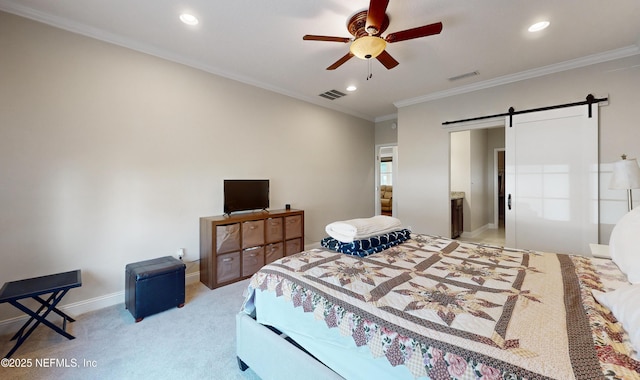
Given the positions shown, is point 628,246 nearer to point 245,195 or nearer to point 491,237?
point 245,195

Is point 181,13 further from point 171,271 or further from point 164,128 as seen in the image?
point 171,271

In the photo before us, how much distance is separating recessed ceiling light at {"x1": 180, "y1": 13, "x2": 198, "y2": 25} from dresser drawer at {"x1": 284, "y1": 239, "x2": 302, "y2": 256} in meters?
2.89

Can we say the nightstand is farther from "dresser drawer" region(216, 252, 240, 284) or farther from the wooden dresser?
"dresser drawer" region(216, 252, 240, 284)

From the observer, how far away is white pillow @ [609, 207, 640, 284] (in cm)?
134

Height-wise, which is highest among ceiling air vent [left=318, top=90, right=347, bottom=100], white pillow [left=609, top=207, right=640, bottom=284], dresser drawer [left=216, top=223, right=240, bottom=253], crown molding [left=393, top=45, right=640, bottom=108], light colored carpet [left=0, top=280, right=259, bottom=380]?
ceiling air vent [left=318, top=90, right=347, bottom=100]

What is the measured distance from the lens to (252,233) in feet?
11.3

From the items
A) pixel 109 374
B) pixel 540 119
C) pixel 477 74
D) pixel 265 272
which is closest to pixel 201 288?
pixel 109 374

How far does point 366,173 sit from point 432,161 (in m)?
1.73

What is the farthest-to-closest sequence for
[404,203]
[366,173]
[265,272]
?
[366,173]
[404,203]
[265,272]

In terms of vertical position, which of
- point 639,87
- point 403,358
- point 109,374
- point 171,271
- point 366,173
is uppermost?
point 639,87

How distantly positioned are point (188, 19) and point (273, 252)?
2893 millimetres

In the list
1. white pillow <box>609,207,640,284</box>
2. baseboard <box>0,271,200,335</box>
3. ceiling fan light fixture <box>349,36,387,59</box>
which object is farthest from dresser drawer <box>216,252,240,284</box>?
white pillow <box>609,207,640,284</box>

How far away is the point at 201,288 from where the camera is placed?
123 inches

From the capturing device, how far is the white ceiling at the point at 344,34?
221 centimetres
